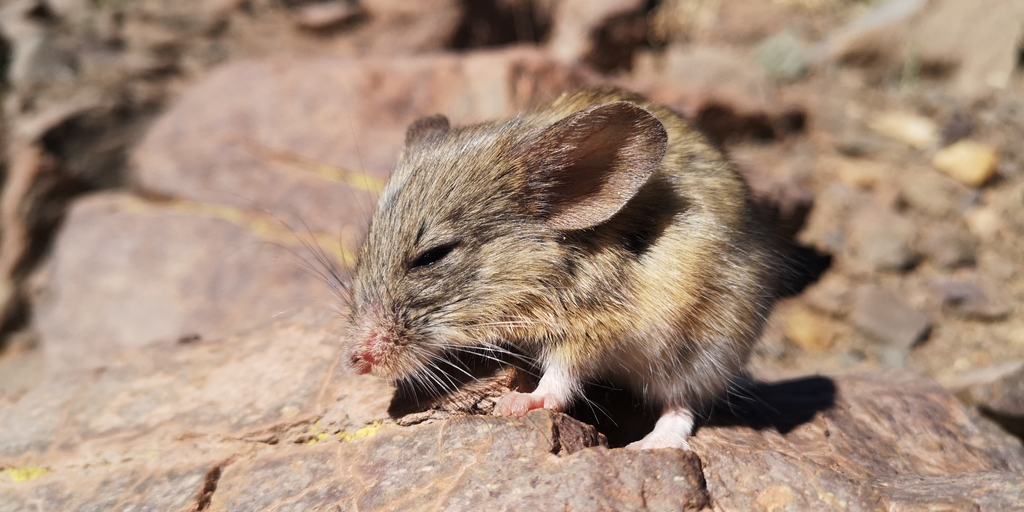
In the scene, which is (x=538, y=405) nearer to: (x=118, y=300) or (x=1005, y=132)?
(x=118, y=300)

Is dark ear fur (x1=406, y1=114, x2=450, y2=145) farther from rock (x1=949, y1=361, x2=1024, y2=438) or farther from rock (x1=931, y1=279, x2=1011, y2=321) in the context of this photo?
rock (x1=931, y1=279, x2=1011, y2=321)

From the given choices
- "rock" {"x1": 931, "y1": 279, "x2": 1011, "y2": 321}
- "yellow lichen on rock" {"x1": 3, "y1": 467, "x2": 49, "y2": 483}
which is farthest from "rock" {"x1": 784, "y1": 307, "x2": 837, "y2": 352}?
"yellow lichen on rock" {"x1": 3, "y1": 467, "x2": 49, "y2": 483}

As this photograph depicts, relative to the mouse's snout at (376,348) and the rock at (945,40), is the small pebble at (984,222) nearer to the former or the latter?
the rock at (945,40)

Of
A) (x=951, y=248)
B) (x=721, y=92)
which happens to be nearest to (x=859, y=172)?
(x=951, y=248)

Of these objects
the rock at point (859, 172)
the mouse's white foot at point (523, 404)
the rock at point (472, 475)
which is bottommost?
the rock at point (859, 172)

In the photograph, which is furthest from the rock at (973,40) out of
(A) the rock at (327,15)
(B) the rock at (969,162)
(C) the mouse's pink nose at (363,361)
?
(C) the mouse's pink nose at (363,361)

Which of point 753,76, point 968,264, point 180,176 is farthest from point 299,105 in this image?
point 968,264

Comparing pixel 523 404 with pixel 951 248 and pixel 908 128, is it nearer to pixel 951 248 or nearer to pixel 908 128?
pixel 951 248
